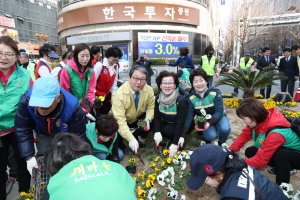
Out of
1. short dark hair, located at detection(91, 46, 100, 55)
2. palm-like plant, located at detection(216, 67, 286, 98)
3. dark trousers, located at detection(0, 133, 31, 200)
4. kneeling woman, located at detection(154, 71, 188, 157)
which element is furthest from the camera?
palm-like plant, located at detection(216, 67, 286, 98)

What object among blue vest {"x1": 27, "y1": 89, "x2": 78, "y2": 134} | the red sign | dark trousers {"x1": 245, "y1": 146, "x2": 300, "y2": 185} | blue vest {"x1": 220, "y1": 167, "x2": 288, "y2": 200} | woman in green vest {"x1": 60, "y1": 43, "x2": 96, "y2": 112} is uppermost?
the red sign

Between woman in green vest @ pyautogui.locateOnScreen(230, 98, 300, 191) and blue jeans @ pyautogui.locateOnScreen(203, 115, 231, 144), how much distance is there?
91 cm

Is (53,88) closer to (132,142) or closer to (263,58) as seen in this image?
(132,142)

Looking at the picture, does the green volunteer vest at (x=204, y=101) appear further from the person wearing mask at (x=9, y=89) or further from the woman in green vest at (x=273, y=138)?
the person wearing mask at (x=9, y=89)

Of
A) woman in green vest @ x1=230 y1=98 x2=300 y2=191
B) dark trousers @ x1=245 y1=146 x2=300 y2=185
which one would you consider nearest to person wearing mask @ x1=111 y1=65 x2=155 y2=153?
woman in green vest @ x1=230 y1=98 x2=300 y2=191

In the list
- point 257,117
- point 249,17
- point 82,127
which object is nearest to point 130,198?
point 82,127

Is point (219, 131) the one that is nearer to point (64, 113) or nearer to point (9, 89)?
point (64, 113)

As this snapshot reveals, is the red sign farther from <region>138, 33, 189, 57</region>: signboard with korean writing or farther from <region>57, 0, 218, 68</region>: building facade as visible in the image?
<region>138, 33, 189, 57</region>: signboard with korean writing

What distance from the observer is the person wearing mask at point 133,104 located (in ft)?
10.2

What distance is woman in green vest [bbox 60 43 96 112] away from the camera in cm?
314

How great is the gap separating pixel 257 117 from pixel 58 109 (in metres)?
1.82

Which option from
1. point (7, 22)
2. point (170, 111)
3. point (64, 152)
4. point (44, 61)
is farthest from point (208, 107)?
point (7, 22)

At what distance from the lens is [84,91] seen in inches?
131

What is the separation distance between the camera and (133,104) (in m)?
3.41
